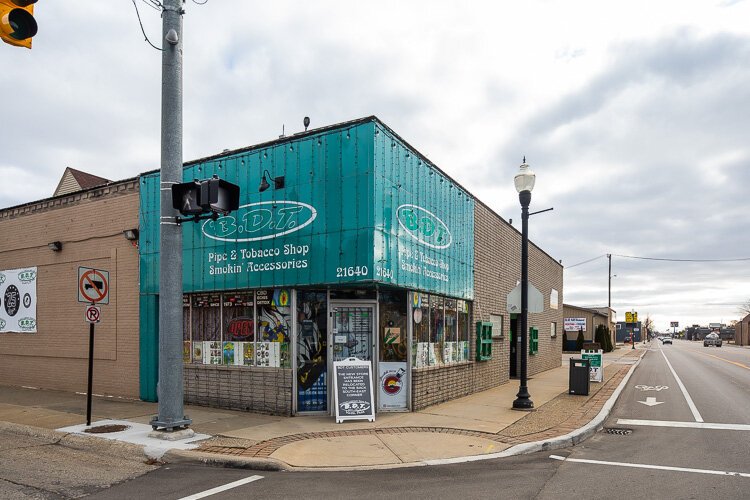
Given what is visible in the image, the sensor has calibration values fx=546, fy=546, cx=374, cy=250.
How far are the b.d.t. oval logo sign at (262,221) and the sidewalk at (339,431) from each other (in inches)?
142

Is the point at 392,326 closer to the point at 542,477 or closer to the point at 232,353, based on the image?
the point at 232,353

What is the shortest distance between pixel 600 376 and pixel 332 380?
1082 centimetres

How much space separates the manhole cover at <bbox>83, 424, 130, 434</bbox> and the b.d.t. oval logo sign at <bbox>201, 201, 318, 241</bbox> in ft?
13.5

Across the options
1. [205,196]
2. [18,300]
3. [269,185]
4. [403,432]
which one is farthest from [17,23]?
[18,300]

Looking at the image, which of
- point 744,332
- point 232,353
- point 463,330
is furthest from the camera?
point 744,332

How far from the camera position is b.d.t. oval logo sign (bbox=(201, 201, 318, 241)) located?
1079cm

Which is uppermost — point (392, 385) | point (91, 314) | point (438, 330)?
point (91, 314)

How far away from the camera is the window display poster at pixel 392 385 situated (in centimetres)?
1113

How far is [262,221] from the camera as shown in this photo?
1127cm

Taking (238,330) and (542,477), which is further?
(238,330)

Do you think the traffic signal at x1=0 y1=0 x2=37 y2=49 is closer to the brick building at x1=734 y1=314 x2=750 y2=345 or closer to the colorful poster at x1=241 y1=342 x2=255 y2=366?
the colorful poster at x1=241 y1=342 x2=255 y2=366

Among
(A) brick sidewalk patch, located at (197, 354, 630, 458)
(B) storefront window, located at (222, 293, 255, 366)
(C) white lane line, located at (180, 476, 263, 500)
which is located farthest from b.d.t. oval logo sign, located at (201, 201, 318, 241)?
(C) white lane line, located at (180, 476, 263, 500)

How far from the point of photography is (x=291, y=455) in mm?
7566

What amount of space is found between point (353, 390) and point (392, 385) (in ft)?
3.93
